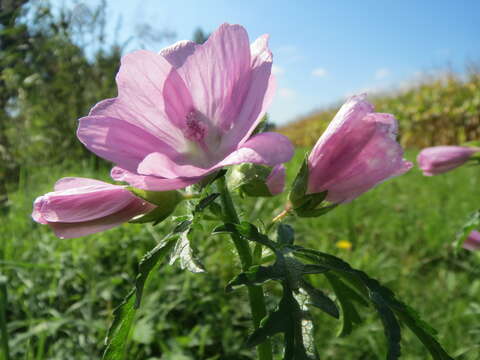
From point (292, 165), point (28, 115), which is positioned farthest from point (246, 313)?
point (292, 165)

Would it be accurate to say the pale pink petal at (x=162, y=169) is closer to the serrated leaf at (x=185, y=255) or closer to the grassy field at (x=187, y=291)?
the serrated leaf at (x=185, y=255)

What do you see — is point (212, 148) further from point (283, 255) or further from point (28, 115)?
point (28, 115)

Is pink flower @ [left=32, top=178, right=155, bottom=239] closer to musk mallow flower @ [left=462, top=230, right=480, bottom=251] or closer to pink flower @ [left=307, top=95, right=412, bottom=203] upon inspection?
pink flower @ [left=307, top=95, right=412, bottom=203]

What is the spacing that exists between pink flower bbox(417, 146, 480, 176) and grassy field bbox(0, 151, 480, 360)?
460 mm

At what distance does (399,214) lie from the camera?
3.27m

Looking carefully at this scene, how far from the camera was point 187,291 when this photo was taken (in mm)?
1688

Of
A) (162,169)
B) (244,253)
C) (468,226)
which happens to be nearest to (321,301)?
(244,253)

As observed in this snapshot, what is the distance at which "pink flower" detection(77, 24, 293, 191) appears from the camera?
2.06ft

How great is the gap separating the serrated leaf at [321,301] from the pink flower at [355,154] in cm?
15

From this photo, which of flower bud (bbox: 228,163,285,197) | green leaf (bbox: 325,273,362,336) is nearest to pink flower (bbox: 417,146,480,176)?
green leaf (bbox: 325,273,362,336)

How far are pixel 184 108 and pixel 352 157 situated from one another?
265mm

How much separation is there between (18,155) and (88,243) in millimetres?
1302

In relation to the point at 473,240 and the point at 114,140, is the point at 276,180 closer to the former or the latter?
the point at 114,140

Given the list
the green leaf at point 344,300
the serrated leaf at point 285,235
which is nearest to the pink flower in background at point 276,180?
the serrated leaf at point 285,235
